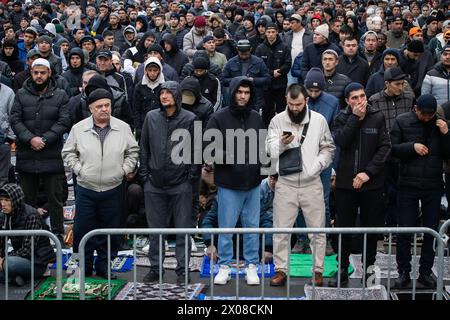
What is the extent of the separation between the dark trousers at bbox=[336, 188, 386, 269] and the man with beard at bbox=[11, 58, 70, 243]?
3387 mm

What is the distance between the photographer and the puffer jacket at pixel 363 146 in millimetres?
9344

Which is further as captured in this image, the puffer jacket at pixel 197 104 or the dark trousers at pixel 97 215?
the puffer jacket at pixel 197 104

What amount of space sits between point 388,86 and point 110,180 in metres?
3.38

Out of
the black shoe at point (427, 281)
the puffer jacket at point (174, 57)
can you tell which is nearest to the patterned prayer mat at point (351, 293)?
the black shoe at point (427, 281)

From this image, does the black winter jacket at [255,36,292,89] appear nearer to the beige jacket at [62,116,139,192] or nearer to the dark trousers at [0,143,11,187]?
the dark trousers at [0,143,11,187]

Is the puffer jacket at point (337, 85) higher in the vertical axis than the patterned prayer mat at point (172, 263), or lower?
higher

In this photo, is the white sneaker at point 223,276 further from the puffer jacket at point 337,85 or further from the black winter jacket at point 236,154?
the puffer jacket at point 337,85

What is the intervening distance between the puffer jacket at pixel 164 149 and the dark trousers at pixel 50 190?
159cm

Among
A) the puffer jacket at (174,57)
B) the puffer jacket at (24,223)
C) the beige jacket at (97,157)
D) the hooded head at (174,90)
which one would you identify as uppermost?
the puffer jacket at (174,57)

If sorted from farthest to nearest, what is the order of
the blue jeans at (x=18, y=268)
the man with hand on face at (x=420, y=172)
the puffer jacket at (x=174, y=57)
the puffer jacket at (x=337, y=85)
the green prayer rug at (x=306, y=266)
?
the puffer jacket at (x=174, y=57), the puffer jacket at (x=337, y=85), the green prayer rug at (x=306, y=266), the man with hand on face at (x=420, y=172), the blue jeans at (x=18, y=268)

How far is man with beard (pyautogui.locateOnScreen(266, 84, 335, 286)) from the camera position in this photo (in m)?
9.30

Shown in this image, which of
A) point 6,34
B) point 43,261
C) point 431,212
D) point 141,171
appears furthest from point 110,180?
point 6,34

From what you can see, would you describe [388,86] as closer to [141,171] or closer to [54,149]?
[141,171]

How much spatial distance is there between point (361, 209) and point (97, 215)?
2.79 metres
